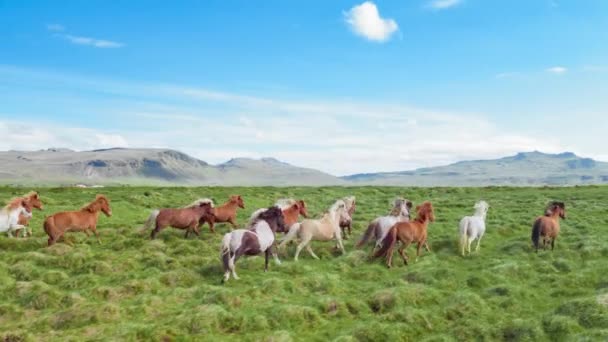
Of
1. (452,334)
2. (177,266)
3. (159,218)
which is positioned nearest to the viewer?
(452,334)

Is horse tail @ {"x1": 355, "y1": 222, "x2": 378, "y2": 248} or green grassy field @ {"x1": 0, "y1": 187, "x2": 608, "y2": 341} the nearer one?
green grassy field @ {"x1": 0, "y1": 187, "x2": 608, "y2": 341}

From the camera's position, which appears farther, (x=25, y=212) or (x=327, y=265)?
(x=25, y=212)

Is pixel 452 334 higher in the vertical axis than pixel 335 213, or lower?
lower

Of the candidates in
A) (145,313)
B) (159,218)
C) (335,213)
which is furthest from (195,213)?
(145,313)

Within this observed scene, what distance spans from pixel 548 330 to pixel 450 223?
14093 millimetres

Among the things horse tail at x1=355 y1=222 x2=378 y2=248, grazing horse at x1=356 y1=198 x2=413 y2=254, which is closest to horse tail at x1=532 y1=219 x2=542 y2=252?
grazing horse at x1=356 y1=198 x2=413 y2=254

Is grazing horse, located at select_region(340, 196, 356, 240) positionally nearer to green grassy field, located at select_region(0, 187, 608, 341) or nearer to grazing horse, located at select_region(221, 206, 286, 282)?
green grassy field, located at select_region(0, 187, 608, 341)

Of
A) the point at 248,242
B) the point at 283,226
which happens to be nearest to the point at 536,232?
the point at 283,226

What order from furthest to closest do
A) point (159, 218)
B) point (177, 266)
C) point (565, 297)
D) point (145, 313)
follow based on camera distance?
1. point (159, 218)
2. point (177, 266)
3. point (565, 297)
4. point (145, 313)

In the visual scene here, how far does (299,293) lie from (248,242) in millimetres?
2334

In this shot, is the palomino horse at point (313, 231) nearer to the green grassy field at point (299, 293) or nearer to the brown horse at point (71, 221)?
the green grassy field at point (299, 293)

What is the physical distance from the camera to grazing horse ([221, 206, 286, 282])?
13578 millimetres

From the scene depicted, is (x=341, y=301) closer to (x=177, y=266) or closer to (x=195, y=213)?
(x=177, y=266)

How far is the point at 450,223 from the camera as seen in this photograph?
78.7ft
